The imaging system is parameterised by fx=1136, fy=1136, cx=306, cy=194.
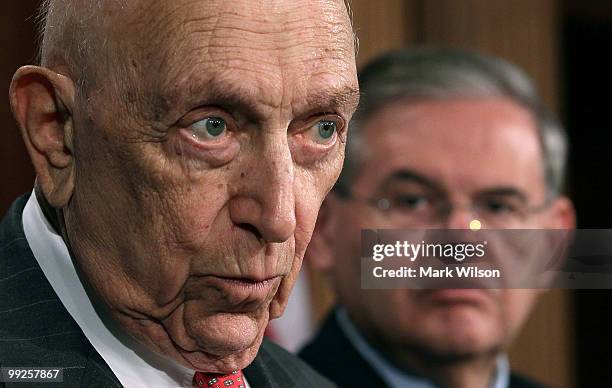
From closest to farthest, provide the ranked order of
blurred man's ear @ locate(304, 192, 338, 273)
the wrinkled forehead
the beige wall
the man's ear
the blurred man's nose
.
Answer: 1. the wrinkled forehead
2. the man's ear
3. the blurred man's nose
4. blurred man's ear @ locate(304, 192, 338, 273)
5. the beige wall

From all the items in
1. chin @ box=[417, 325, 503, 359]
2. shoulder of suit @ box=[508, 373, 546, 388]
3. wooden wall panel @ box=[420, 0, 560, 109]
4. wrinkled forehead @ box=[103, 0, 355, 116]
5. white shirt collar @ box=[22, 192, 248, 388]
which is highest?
wrinkled forehead @ box=[103, 0, 355, 116]

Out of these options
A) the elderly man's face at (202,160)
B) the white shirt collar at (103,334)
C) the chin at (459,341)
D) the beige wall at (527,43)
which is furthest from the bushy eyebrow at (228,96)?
the beige wall at (527,43)

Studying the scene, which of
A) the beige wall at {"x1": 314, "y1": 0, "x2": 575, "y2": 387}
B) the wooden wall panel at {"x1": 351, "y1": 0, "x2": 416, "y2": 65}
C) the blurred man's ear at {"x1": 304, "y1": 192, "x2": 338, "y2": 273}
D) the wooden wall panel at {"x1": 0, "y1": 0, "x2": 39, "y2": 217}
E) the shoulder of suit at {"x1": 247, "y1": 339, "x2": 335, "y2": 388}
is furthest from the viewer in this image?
the beige wall at {"x1": 314, "y1": 0, "x2": 575, "y2": 387}

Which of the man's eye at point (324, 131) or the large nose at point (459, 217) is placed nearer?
the man's eye at point (324, 131)

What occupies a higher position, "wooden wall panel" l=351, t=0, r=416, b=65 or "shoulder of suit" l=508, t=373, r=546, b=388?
"wooden wall panel" l=351, t=0, r=416, b=65

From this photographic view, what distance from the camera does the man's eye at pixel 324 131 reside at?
5.48 feet

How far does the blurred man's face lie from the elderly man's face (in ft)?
4.12

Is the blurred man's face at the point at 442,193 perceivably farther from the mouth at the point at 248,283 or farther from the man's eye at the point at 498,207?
the mouth at the point at 248,283

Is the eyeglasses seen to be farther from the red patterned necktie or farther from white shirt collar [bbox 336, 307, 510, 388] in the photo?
the red patterned necktie

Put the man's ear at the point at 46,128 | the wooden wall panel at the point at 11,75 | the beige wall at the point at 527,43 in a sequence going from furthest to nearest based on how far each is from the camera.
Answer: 1. the beige wall at the point at 527,43
2. the wooden wall panel at the point at 11,75
3. the man's ear at the point at 46,128

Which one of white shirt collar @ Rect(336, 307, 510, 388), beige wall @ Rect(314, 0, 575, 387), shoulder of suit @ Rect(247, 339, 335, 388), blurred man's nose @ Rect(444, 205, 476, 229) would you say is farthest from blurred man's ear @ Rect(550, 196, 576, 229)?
shoulder of suit @ Rect(247, 339, 335, 388)

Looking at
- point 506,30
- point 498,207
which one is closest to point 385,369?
point 498,207

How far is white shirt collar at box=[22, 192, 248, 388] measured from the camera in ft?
5.49

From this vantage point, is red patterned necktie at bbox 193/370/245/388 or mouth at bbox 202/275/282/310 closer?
mouth at bbox 202/275/282/310
